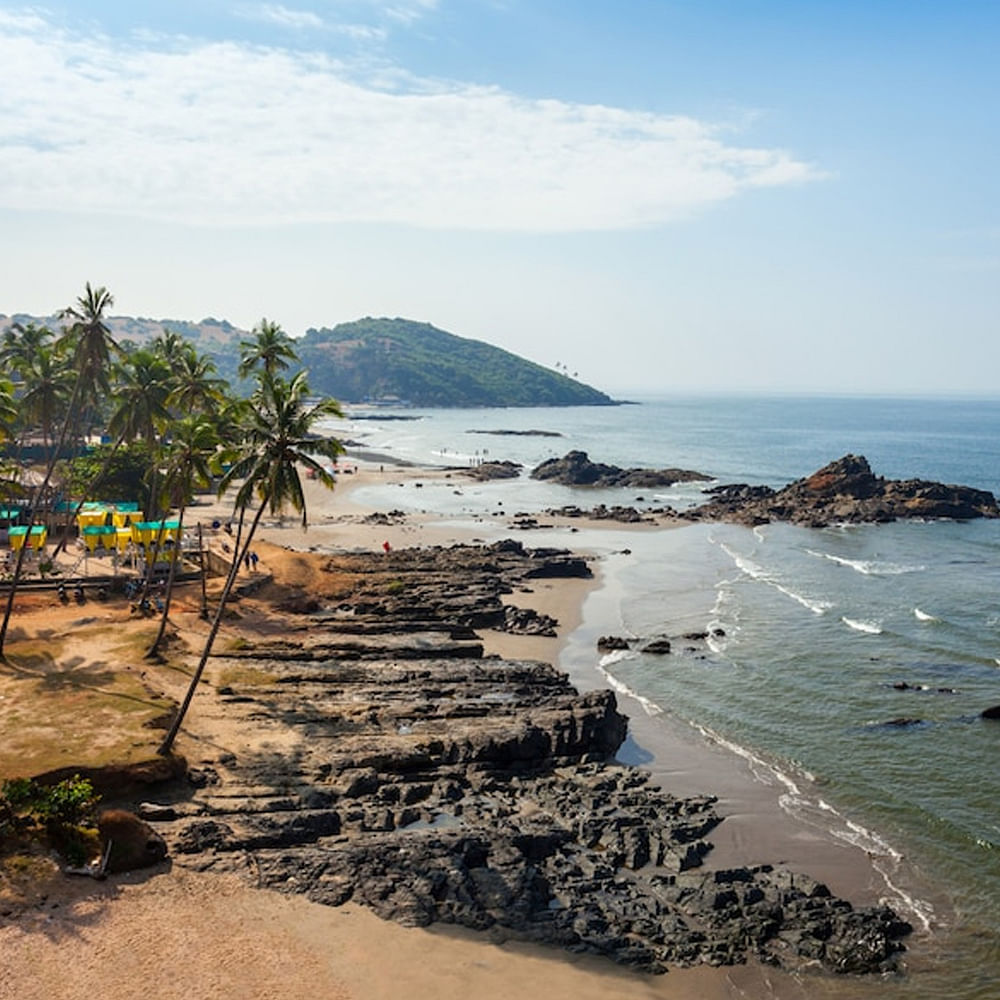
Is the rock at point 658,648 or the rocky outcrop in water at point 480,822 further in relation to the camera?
the rock at point 658,648

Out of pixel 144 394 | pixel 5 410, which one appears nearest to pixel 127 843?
pixel 5 410

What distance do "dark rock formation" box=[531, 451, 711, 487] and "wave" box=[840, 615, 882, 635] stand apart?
2880 inches

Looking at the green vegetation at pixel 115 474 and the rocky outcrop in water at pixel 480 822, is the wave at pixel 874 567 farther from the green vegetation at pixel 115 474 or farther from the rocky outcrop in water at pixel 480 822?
the green vegetation at pixel 115 474

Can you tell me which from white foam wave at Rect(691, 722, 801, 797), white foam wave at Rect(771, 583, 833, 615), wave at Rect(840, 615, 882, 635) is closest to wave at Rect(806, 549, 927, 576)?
white foam wave at Rect(771, 583, 833, 615)

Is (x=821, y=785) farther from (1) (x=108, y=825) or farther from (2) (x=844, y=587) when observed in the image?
(2) (x=844, y=587)

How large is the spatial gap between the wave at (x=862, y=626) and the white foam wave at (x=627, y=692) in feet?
57.6

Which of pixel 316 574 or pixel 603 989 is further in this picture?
pixel 316 574

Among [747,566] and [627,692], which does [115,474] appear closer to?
[627,692]

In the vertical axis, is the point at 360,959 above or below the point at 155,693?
below

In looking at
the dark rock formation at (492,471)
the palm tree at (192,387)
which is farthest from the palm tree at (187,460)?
the dark rock formation at (492,471)

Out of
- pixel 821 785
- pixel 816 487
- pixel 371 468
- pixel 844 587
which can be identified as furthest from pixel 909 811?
pixel 371 468

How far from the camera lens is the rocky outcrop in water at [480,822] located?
22875 mm

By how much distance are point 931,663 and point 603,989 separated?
3303cm

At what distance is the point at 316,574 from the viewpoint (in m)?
58.8
